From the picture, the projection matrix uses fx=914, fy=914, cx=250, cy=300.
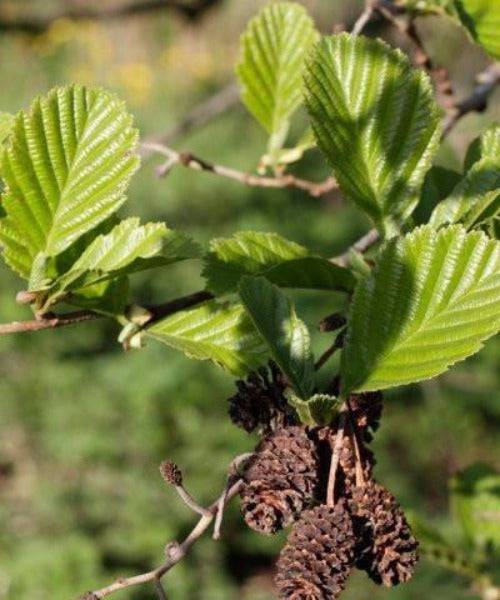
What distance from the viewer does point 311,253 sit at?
2.87 ft

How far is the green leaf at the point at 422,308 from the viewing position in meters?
0.77

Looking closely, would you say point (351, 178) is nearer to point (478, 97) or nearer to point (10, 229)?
point (10, 229)

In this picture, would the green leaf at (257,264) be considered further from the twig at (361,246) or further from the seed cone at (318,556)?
the seed cone at (318,556)

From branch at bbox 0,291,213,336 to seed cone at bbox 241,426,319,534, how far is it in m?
0.22

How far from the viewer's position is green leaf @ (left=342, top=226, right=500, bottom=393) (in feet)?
2.52

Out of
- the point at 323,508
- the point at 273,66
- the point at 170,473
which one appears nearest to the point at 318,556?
the point at 323,508

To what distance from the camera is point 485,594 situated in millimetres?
1564

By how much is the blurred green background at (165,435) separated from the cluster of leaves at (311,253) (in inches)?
86.7

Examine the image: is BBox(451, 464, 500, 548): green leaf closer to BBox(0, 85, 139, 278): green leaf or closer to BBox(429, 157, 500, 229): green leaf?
BBox(429, 157, 500, 229): green leaf

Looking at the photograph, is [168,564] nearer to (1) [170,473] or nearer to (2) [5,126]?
(1) [170,473]

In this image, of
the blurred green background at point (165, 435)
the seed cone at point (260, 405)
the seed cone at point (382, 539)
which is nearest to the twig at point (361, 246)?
the seed cone at point (260, 405)

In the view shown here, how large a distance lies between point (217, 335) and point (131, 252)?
0.14 m

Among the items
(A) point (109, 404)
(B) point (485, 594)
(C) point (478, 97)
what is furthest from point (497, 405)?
(C) point (478, 97)

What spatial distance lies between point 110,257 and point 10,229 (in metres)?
Result: 0.10
